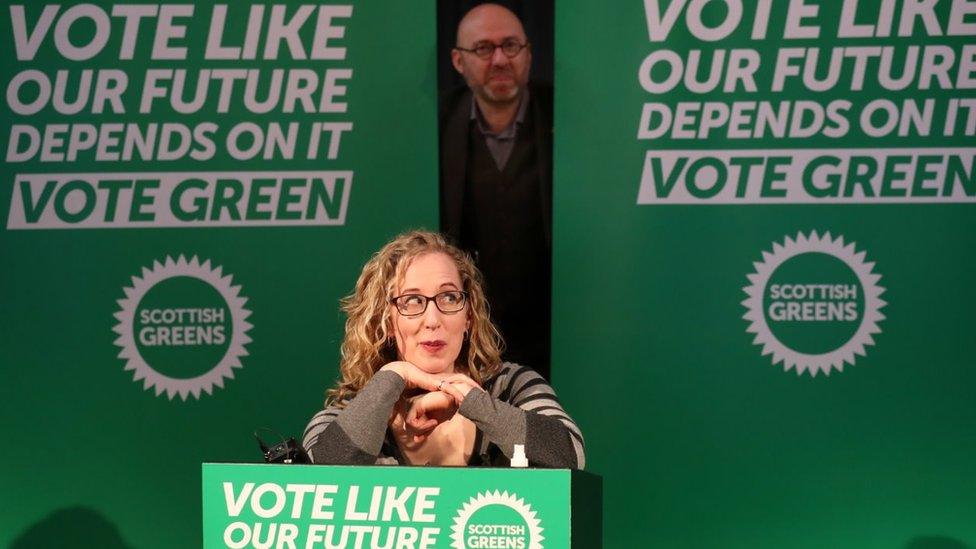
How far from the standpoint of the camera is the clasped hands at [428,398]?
2.42 m

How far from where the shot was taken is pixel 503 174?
3.31m

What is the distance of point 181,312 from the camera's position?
3340 millimetres

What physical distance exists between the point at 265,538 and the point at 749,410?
69.4 inches

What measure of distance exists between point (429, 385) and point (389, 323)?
28cm

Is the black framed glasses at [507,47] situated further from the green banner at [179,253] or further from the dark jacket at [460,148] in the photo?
the green banner at [179,253]

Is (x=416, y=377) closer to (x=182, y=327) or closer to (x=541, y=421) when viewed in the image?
(x=541, y=421)

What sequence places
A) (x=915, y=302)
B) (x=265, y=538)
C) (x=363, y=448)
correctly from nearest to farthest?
1. (x=265, y=538)
2. (x=363, y=448)
3. (x=915, y=302)

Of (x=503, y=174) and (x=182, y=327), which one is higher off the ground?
(x=503, y=174)

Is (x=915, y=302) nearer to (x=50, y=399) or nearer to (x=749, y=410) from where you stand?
(x=749, y=410)

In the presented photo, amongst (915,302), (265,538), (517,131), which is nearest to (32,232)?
(517,131)

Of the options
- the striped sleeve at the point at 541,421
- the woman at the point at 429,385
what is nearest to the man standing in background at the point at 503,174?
the woman at the point at 429,385

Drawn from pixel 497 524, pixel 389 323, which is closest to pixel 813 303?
pixel 389 323

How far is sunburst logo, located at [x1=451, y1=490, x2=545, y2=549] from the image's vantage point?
183 centimetres

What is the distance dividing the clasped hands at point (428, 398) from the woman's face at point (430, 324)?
0.26 feet
